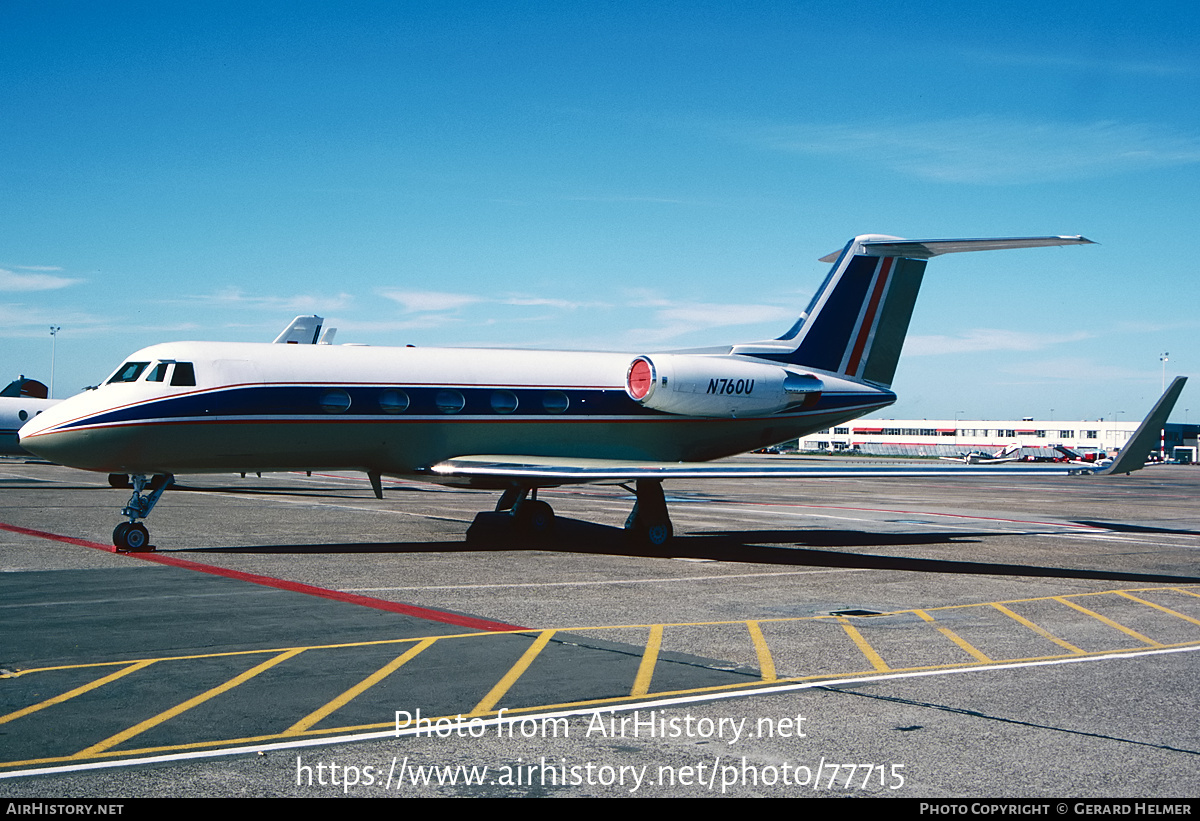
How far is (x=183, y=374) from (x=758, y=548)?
10729 mm

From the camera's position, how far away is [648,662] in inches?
358

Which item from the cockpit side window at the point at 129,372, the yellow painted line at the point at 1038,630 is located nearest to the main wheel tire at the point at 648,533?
the yellow painted line at the point at 1038,630

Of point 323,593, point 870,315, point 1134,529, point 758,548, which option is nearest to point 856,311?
point 870,315

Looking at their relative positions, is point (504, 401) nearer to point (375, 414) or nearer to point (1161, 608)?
point (375, 414)

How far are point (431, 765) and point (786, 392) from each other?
52.5 ft

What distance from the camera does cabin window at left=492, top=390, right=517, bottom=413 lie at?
1970cm

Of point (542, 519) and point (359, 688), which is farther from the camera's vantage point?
point (542, 519)

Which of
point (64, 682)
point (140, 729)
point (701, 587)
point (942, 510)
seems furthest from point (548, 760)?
point (942, 510)

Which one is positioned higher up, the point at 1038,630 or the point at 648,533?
the point at 1038,630

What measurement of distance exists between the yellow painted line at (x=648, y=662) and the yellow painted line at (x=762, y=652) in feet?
3.01

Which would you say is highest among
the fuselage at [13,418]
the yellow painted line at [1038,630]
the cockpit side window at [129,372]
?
the cockpit side window at [129,372]

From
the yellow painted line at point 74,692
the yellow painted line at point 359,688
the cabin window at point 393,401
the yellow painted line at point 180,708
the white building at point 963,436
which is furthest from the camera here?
the white building at point 963,436

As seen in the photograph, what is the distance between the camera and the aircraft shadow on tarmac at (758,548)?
16.7 metres

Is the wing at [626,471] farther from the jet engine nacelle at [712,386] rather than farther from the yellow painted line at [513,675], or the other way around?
the yellow painted line at [513,675]
